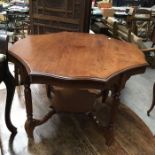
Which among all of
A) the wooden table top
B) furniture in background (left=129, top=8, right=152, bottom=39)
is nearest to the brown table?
the wooden table top

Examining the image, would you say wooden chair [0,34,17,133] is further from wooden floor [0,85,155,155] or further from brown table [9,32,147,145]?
wooden floor [0,85,155,155]

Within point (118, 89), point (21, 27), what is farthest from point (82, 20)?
point (21, 27)

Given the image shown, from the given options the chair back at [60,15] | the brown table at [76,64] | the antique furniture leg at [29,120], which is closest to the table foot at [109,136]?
the brown table at [76,64]

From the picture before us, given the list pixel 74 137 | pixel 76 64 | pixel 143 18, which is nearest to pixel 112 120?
pixel 74 137

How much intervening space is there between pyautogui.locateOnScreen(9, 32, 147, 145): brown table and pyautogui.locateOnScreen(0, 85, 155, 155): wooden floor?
0.30ft

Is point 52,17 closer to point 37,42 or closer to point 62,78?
point 37,42

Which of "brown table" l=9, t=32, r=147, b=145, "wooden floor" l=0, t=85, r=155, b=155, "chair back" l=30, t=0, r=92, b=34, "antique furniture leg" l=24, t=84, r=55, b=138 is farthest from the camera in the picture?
"chair back" l=30, t=0, r=92, b=34

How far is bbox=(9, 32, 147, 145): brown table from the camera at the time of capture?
1.30 metres

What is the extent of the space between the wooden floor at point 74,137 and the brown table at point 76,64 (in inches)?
3.5

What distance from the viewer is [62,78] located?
1.28 metres

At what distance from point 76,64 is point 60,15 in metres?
1.52

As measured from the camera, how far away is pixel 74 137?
1.72 metres

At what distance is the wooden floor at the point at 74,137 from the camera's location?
159cm

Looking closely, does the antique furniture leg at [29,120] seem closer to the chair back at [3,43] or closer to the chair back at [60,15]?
the chair back at [3,43]
